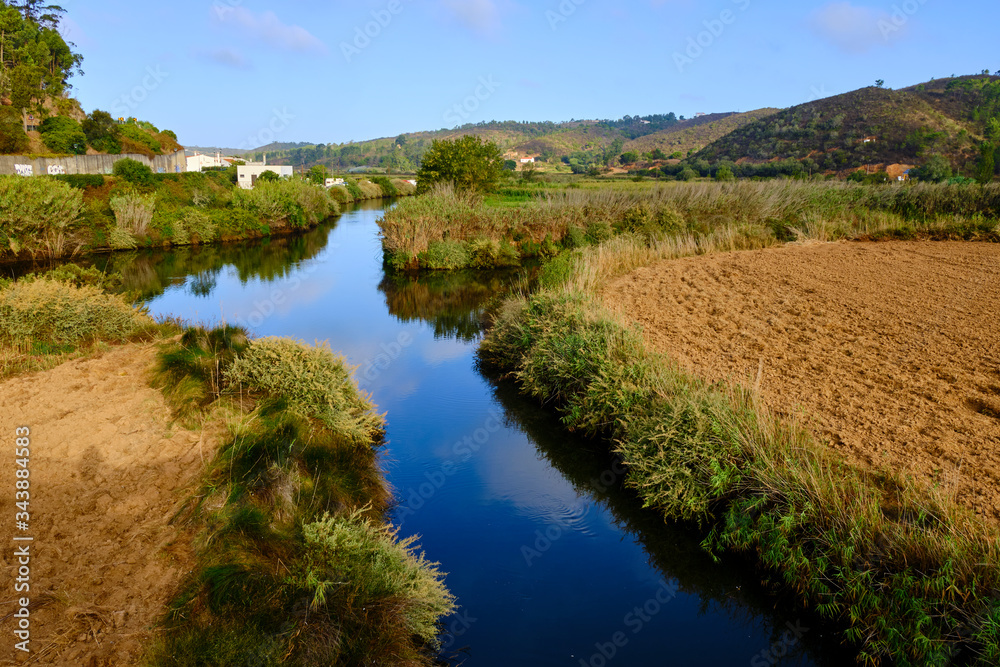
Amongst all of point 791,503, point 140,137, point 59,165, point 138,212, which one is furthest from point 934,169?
point 140,137

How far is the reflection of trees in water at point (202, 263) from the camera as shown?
697 inches

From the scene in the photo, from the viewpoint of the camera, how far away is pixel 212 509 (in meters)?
4.94

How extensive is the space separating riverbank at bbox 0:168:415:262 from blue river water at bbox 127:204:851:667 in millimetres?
11862

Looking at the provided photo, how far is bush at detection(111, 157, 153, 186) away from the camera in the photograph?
2798 cm

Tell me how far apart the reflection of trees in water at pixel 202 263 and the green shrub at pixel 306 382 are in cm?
1003

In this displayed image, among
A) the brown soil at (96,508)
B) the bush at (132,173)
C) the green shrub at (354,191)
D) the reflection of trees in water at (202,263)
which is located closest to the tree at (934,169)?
the reflection of trees in water at (202,263)

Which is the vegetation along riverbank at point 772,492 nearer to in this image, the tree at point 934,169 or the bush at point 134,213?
the bush at point 134,213

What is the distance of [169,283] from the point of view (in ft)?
58.3

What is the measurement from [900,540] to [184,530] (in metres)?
5.29

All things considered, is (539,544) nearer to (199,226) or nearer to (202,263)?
(202,263)

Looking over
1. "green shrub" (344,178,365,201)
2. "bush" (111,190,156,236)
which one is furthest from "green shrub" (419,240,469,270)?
"green shrub" (344,178,365,201)

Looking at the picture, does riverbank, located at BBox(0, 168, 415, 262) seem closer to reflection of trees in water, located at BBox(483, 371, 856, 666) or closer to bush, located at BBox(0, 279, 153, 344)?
bush, located at BBox(0, 279, 153, 344)

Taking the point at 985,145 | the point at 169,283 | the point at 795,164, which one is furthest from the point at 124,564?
the point at 795,164

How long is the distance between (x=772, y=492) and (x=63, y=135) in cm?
5773
